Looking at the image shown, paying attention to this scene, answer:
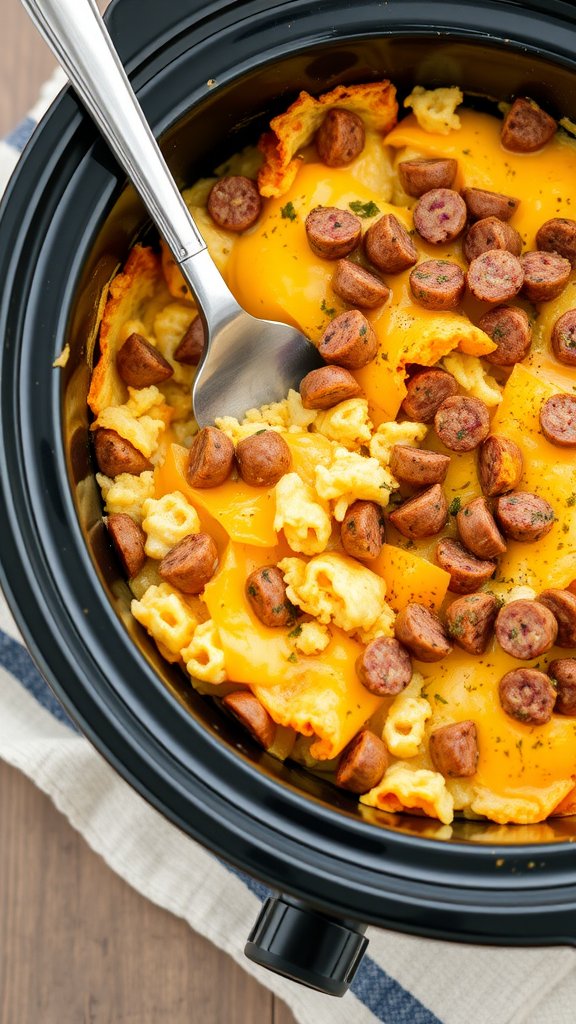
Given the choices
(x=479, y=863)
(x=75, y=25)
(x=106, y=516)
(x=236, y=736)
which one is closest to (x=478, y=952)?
(x=479, y=863)

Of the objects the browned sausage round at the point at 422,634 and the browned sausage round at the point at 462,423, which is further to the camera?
the browned sausage round at the point at 462,423

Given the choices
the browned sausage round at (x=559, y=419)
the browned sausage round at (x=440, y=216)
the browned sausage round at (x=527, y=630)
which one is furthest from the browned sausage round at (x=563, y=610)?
the browned sausage round at (x=440, y=216)

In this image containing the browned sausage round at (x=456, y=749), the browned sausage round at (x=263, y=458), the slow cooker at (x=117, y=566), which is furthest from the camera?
the browned sausage round at (x=263, y=458)

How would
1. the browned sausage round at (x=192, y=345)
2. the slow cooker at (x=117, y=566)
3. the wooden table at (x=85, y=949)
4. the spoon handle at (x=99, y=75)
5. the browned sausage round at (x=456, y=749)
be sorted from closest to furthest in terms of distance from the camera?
the slow cooker at (x=117, y=566)
the spoon handle at (x=99, y=75)
the browned sausage round at (x=456, y=749)
the browned sausage round at (x=192, y=345)
the wooden table at (x=85, y=949)

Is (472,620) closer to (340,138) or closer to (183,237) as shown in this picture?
(183,237)

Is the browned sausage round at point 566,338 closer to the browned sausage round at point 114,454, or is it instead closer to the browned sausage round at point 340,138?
the browned sausage round at point 340,138

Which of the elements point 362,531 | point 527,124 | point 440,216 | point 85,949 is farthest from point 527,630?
point 85,949

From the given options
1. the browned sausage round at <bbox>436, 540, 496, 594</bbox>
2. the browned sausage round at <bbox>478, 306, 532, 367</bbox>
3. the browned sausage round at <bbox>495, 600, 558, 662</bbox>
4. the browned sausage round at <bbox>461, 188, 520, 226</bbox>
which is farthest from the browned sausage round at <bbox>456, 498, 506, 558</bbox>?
the browned sausage round at <bbox>461, 188, 520, 226</bbox>
